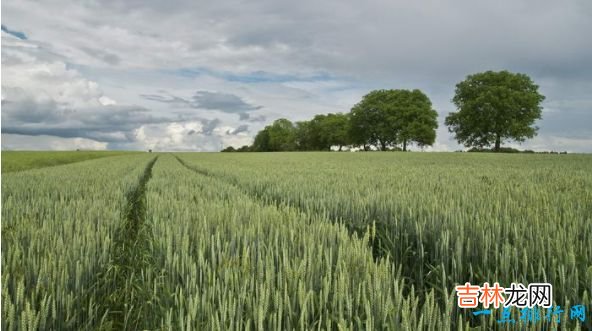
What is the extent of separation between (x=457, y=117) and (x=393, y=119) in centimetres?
1273

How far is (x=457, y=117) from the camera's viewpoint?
51188 millimetres

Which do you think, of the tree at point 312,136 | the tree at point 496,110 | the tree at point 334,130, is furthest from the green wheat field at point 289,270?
the tree at point 312,136

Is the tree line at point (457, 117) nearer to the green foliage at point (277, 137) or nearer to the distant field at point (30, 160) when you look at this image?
the green foliage at point (277, 137)

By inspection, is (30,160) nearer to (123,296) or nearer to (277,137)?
(123,296)

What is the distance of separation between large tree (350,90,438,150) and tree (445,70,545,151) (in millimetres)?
9041

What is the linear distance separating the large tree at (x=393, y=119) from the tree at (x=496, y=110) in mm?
9041

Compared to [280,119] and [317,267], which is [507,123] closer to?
[317,267]

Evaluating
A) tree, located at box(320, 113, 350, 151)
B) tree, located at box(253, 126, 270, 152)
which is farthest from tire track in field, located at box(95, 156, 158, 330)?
tree, located at box(253, 126, 270, 152)

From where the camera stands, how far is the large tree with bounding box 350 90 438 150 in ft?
202

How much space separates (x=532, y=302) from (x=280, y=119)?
124 metres

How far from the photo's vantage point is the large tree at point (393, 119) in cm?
6153

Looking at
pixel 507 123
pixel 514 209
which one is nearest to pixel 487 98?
pixel 507 123

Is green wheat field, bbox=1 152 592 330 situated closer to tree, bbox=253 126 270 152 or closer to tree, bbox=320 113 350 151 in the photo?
tree, bbox=320 113 350 151

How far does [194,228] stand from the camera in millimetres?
3305
